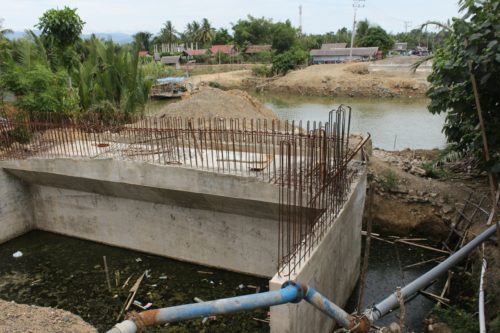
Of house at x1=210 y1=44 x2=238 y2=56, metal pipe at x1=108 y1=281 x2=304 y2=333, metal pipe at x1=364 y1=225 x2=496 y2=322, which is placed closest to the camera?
metal pipe at x1=108 y1=281 x2=304 y2=333

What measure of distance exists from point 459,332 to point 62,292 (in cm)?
842

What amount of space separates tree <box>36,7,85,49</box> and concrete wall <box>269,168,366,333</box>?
13051mm

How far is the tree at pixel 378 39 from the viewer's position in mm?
62875

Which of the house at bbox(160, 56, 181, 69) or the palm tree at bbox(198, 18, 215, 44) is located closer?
the house at bbox(160, 56, 181, 69)

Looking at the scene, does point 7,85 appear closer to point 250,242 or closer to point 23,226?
point 23,226

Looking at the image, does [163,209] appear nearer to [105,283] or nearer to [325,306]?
[105,283]

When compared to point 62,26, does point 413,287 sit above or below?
below

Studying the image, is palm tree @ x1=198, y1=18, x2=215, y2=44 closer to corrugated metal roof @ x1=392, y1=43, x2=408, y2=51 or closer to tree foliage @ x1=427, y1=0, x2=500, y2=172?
corrugated metal roof @ x1=392, y1=43, x2=408, y2=51

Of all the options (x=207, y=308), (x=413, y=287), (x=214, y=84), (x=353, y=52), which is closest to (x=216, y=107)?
(x=413, y=287)

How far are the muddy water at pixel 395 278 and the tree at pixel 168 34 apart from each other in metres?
67.2

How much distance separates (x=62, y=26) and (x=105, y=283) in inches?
434

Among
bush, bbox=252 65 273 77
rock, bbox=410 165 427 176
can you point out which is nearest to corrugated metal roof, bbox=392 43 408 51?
bush, bbox=252 65 273 77

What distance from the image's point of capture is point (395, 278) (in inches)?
392

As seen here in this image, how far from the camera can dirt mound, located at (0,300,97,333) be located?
22.6ft
